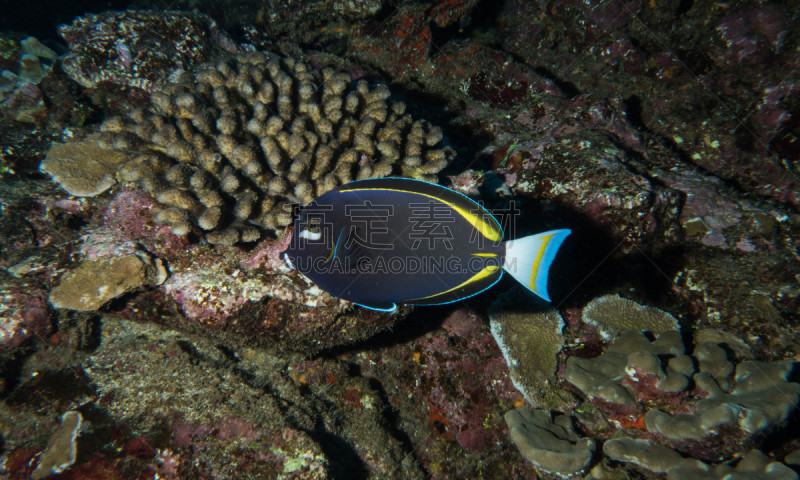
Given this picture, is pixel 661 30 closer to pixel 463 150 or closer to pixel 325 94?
pixel 463 150

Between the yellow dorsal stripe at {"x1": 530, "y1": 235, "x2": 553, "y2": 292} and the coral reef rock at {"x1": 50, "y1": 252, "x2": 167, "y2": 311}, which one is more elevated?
the yellow dorsal stripe at {"x1": 530, "y1": 235, "x2": 553, "y2": 292}

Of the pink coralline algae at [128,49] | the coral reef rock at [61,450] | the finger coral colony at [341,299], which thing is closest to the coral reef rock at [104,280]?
the finger coral colony at [341,299]

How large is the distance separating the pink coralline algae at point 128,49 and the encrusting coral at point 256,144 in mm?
2017

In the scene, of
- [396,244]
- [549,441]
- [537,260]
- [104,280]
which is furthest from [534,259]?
[104,280]

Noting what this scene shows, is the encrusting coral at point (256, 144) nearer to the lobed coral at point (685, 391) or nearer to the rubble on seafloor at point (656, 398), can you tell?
the rubble on seafloor at point (656, 398)

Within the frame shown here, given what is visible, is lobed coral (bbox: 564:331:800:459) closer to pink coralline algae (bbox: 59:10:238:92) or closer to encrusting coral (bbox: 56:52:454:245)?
encrusting coral (bbox: 56:52:454:245)

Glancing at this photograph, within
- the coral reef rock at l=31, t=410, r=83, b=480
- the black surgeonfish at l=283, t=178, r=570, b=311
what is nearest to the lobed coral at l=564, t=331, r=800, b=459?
the black surgeonfish at l=283, t=178, r=570, b=311

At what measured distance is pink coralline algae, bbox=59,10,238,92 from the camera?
4.70 metres

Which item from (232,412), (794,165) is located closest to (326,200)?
(232,412)

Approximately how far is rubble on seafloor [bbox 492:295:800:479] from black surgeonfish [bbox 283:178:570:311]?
224 centimetres

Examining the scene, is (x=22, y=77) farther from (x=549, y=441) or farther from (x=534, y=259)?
(x=549, y=441)

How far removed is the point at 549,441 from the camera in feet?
10.9

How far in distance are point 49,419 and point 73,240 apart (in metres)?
1.60

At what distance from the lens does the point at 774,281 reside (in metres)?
3.60
